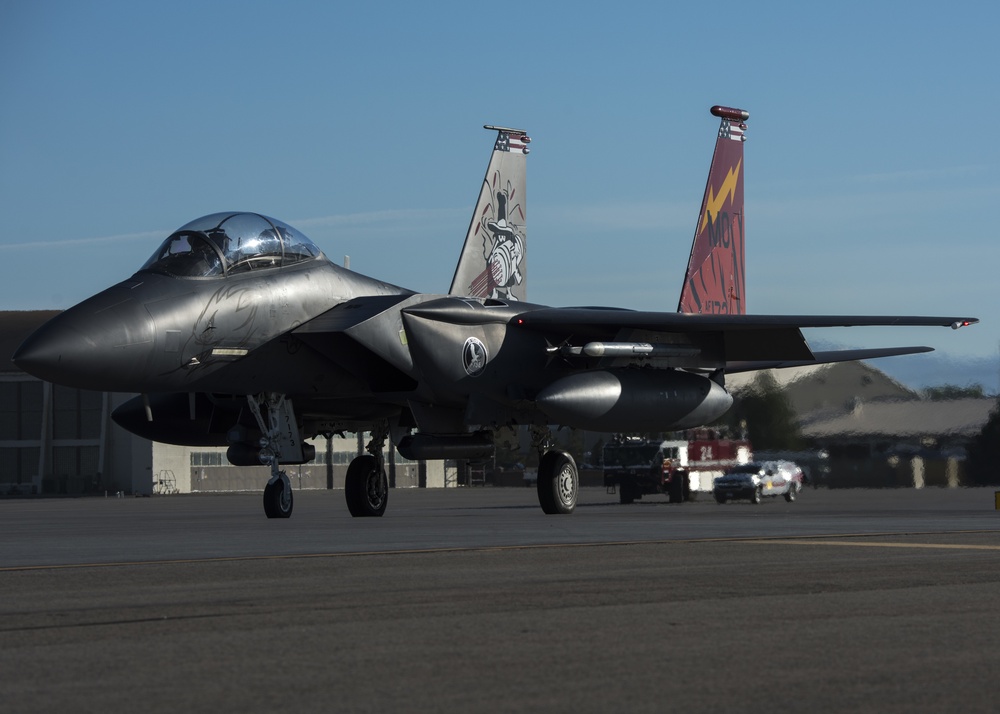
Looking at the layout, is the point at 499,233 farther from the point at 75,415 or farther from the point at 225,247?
the point at 75,415

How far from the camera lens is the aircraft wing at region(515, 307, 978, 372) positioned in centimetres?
1864

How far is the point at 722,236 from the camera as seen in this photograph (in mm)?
26062

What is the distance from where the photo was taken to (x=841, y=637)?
19.3 ft

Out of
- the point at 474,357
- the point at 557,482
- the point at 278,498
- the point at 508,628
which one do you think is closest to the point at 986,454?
the point at 557,482

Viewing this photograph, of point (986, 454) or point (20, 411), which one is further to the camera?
point (20, 411)

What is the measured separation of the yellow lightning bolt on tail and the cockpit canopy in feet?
35.7

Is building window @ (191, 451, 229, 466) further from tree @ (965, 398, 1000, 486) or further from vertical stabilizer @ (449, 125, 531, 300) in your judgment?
tree @ (965, 398, 1000, 486)

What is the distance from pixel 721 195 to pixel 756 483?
7859 mm

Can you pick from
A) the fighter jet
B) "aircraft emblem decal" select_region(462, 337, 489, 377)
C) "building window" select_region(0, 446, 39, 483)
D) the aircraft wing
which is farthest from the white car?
"building window" select_region(0, 446, 39, 483)

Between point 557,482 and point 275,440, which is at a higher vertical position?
point 275,440

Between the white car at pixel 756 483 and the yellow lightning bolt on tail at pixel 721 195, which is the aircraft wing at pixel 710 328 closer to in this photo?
the yellow lightning bolt on tail at pixel 721 195

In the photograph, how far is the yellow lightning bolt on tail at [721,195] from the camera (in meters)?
26.0

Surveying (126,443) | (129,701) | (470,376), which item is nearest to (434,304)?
(470,376)

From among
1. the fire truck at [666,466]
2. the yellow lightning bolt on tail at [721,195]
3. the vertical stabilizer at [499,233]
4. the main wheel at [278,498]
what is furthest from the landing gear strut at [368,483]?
the fire truck at [666,466]
